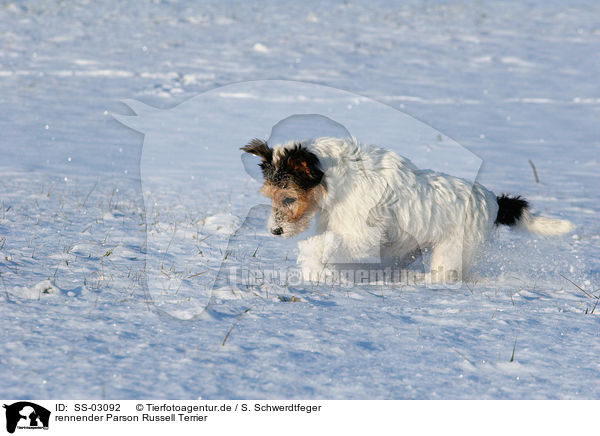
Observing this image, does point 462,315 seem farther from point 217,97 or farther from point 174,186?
point 217,97

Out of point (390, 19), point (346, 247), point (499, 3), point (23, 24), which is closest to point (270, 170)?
point (346, 247)

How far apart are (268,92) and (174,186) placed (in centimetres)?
829

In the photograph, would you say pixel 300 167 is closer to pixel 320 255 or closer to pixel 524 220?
pixel 320 255

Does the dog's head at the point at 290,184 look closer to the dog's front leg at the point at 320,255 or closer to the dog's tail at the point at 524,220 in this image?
the dog's front leg at the point at 320,255

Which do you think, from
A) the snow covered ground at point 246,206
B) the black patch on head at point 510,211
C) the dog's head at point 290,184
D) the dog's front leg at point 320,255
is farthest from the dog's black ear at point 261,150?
the black patch on head at point 510,211

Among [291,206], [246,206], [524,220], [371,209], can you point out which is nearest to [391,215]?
[371,209]

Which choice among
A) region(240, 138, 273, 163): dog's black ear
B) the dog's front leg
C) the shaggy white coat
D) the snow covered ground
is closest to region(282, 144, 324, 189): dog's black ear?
the shaggy white coat

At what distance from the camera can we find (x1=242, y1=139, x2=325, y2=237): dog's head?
5.21 meters

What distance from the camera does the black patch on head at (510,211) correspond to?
593 cm

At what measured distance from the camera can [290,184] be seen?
209 inches

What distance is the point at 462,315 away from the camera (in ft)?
15.4
